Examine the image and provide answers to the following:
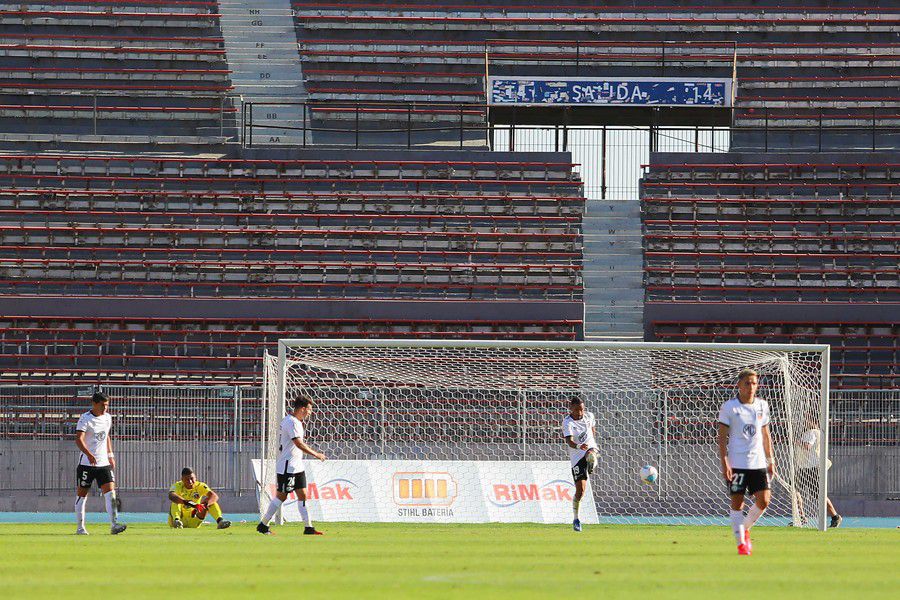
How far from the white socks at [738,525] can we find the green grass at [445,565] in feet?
0.91

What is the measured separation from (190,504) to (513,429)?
665cm

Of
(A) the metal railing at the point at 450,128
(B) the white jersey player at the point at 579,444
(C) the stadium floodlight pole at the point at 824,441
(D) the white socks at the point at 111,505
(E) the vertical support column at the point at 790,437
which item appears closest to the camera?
(D) the white socks at the point at 111,505

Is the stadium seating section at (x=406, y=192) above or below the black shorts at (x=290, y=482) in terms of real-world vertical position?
above

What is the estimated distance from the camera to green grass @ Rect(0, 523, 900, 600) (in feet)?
29.4

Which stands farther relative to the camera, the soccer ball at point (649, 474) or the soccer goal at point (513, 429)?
the soccer goal at point (513, 429)

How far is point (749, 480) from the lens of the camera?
505 inches

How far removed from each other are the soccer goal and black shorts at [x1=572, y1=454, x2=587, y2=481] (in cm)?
365

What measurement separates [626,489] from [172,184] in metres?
14.0

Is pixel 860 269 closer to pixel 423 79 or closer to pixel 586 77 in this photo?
pixel 586 77

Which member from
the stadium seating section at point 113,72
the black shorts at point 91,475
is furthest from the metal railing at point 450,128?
the black shorts at point 91,475

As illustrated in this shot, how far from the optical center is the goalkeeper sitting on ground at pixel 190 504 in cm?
1894

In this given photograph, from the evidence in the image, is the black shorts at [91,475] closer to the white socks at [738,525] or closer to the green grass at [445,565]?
the green grass at [445,565]

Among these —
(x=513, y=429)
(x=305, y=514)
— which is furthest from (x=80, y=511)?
(x=513, y=429)

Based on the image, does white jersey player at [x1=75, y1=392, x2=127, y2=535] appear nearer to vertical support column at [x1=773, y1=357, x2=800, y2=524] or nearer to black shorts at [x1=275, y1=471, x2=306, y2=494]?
black shorts at [x1=275, y1=471, x2=306, y2=494]
